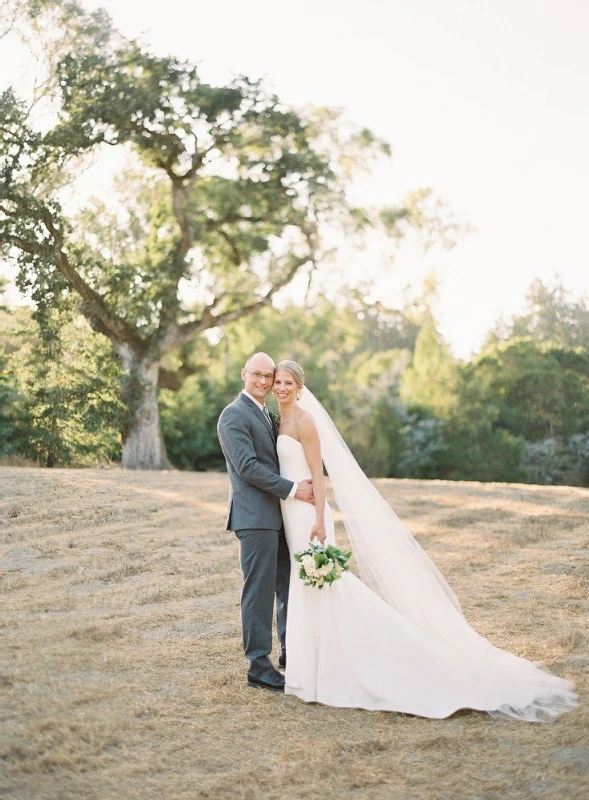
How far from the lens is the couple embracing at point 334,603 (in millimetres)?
4812

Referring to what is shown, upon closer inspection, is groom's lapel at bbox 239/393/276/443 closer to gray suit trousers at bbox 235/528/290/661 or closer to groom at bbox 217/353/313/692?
groom at bbox 217/353/313/692

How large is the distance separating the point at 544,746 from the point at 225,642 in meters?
2.71

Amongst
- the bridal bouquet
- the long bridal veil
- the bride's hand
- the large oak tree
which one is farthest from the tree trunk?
the bridal bouquet

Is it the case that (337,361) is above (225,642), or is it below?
above

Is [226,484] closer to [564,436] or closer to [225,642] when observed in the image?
[225,642]

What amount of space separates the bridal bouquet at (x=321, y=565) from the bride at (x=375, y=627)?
0.19 meters

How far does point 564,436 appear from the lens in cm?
2811

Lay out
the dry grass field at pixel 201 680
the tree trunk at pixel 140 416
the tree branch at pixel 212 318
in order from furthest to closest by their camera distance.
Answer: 1. the tree branch at pixel 212 318
2. the tree trunk at pixel 140 416
3. the dry grass field at pixel 201 680

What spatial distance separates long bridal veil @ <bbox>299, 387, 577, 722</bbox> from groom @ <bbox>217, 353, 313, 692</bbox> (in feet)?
1.23

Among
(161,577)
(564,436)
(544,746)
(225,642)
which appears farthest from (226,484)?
(564,436)

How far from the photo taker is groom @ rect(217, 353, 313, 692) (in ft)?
16.5

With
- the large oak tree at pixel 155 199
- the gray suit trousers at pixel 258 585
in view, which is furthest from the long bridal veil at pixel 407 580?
the large oak tree at pixel 155 199

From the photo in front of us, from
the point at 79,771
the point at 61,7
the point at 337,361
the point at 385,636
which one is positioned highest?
the point at 61,7

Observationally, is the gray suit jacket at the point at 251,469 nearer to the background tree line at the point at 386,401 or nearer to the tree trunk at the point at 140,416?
the background tree line at the point at 386,401
